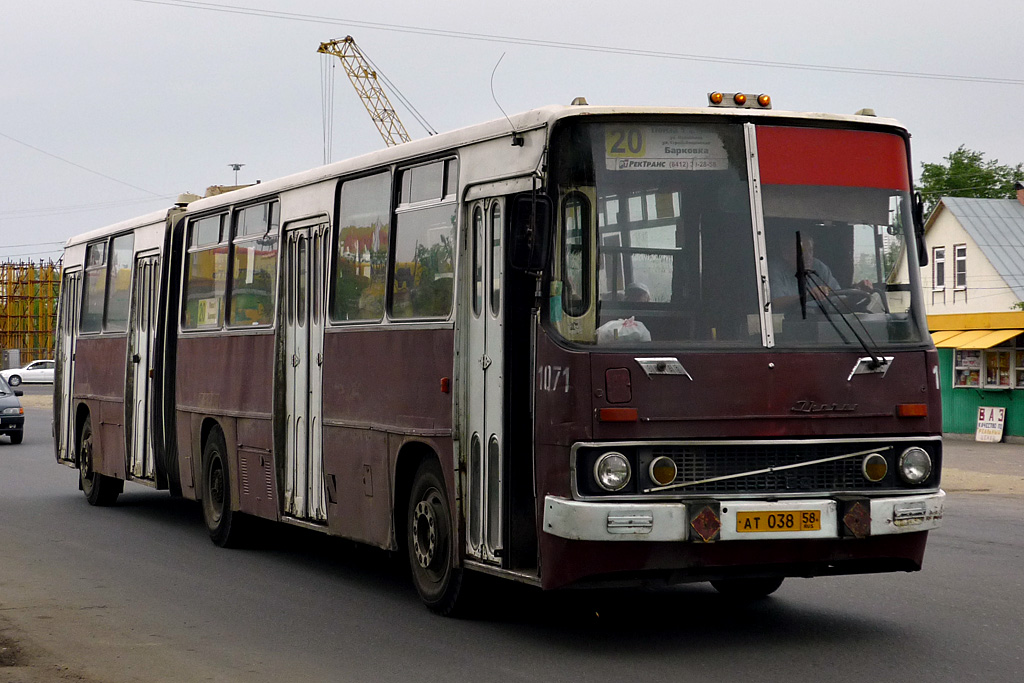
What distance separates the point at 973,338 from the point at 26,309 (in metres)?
77.9

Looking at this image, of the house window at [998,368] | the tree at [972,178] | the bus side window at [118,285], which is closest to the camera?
the bus side window at [118,285]

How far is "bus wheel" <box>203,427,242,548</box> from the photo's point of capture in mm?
13641

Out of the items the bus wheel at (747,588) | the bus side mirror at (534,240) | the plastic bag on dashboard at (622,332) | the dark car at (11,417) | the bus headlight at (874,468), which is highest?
the bus side mirror at (534,240)

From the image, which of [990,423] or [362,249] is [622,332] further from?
[990,423]

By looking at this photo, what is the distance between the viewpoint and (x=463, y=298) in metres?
9.29

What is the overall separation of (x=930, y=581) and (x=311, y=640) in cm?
485

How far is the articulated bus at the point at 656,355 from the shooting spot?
7953 mm

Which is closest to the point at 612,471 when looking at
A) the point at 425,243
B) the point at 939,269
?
the point at 425,243

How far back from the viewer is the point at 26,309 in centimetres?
9975

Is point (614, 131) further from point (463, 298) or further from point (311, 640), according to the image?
point (311, 640)

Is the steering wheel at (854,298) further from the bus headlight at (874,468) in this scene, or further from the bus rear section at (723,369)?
the bus headlight at (874,468)

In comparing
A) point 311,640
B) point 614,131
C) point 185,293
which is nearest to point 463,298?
point 614,131

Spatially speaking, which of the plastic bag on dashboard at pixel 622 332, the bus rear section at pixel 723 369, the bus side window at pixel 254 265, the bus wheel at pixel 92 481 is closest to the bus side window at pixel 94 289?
the bus wheel at pixel 92 481

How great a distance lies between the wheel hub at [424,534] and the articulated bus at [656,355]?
0.02 m
